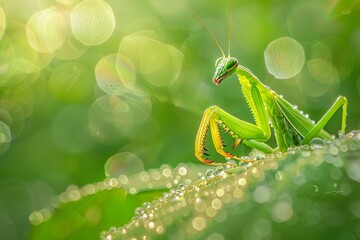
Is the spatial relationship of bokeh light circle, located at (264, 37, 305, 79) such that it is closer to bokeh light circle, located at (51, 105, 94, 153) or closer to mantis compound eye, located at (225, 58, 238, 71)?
mantis compound eye, located at (225, 58, 238, 71)

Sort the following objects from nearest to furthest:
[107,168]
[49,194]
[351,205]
Result: [351,205] < [107,168] < [49,194]

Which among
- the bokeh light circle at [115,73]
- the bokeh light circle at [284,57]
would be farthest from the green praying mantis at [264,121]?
the bokeh light circle at [115,73]

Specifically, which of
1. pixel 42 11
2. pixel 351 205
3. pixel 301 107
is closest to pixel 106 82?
pixel 42 11

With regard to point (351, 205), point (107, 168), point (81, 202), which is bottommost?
point (107, 168)

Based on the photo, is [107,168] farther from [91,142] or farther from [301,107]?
[301,107]

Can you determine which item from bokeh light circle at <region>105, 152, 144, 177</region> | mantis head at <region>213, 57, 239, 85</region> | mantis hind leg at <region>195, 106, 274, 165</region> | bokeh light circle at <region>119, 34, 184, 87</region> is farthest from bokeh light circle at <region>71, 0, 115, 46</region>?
mantis hind leg at <region>195, 106, 274, 165</region>
